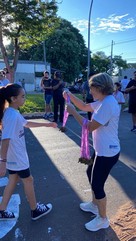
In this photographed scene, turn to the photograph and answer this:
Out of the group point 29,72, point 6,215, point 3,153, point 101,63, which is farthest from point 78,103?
point 101,63

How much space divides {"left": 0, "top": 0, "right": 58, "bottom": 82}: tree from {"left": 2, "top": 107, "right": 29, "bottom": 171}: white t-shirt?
11198mm

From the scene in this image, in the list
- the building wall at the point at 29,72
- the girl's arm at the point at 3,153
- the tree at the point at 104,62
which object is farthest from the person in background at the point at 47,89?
the tree at the point at 104,62

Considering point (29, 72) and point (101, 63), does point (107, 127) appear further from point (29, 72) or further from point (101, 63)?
point (101, 63)

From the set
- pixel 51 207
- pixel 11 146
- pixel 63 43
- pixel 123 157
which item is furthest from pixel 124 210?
pixel 63 43

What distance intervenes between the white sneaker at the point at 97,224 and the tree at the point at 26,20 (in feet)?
38.6

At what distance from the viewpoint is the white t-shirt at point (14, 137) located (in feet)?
10.2

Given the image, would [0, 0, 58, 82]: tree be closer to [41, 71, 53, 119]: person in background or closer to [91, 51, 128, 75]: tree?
[41, 71, 53, 119]: person in background

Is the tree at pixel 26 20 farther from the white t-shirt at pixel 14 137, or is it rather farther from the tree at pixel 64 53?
the tree at pixel 64 53

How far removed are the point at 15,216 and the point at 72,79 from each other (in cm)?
3933

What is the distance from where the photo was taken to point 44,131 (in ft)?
29.6

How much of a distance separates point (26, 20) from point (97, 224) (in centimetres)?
1187

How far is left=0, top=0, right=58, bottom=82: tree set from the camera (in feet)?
43.5

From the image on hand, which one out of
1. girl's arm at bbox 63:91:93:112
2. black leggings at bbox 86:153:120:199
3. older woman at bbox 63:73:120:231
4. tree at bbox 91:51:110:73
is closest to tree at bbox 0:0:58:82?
girl's arm at bbox 63:91:93:112

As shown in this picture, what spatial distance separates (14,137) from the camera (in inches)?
125
